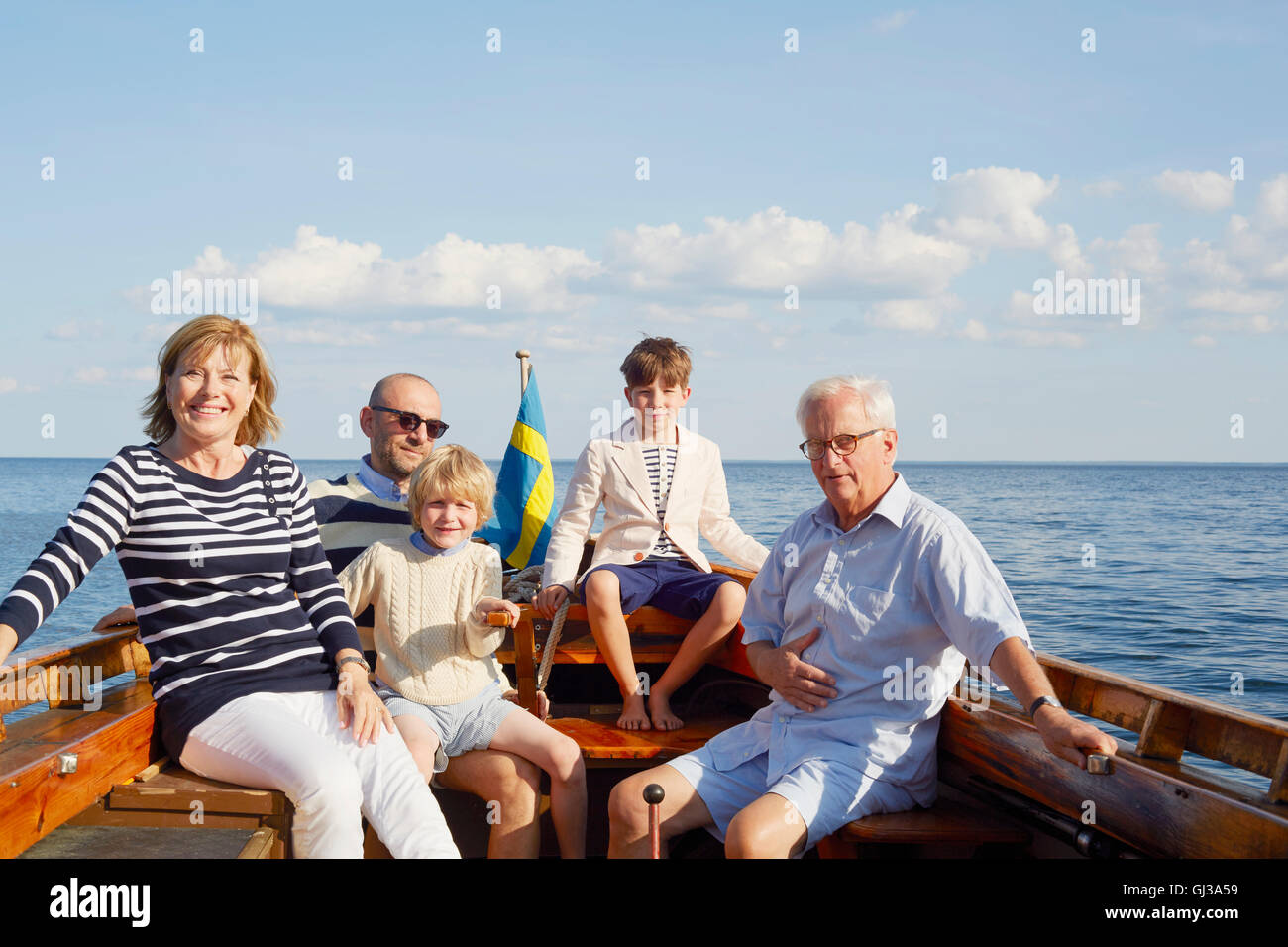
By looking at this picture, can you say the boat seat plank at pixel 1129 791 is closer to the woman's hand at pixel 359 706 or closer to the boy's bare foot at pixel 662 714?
the boy's bare foot at pixel 662 714

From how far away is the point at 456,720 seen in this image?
342cm

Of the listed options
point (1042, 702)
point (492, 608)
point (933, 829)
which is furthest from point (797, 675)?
point (492, 608)

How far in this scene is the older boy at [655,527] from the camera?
13.6 ft

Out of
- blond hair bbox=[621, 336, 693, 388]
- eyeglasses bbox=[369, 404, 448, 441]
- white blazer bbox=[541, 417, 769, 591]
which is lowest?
white blazer bbox=[541, 417, 769, 591]

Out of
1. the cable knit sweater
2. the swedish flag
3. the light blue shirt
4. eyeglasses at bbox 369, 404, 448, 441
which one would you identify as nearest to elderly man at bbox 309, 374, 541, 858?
eyeglasses at bbox 369, 404, 448, 441

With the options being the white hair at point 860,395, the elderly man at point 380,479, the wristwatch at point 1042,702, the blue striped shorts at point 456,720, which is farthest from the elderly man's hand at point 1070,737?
the elderly man at point 380,479

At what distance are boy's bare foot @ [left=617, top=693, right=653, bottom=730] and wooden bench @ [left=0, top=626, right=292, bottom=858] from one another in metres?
1.48

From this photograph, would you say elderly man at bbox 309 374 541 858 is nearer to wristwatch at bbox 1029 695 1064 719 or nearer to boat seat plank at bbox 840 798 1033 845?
boat seat plank at bbox 840 798 1033 845

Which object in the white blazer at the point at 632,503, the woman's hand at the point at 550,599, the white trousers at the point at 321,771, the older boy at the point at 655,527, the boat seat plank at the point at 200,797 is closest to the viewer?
the white trousers at the point at 321,771

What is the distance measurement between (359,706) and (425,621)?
632 millimetres

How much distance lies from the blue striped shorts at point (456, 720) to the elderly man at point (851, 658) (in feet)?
1.80

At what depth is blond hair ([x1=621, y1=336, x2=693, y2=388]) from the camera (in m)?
4.38

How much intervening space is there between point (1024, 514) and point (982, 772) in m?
42.6
